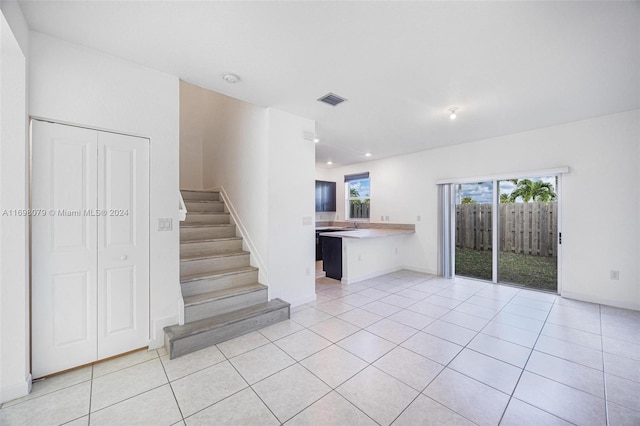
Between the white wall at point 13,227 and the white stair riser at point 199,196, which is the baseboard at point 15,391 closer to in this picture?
the white wall at point 13,227

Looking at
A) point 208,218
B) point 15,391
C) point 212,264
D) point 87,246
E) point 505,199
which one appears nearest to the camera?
point 15,391

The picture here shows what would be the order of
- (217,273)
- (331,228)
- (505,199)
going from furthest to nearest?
(331,228) → (505,199) → (217,273)

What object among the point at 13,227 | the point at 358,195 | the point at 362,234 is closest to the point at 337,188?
the point at 358,195

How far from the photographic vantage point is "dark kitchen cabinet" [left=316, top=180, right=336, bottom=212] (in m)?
7.24

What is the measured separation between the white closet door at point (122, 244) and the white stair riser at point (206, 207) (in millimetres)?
1805

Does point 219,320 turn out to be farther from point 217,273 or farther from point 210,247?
point 210,247

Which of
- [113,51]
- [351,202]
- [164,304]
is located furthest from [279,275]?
[351,202]

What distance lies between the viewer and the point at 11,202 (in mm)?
1814

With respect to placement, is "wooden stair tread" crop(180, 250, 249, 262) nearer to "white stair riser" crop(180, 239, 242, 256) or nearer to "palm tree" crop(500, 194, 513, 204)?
"white stair riser" crop(180, 239, 242, 256)

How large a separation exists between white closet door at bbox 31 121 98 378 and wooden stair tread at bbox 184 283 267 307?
0.81 meters

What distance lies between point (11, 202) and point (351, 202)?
21.2ft

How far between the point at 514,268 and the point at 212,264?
576 centimetres

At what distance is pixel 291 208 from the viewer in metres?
3.64

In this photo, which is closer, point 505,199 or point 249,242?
point 249,242
